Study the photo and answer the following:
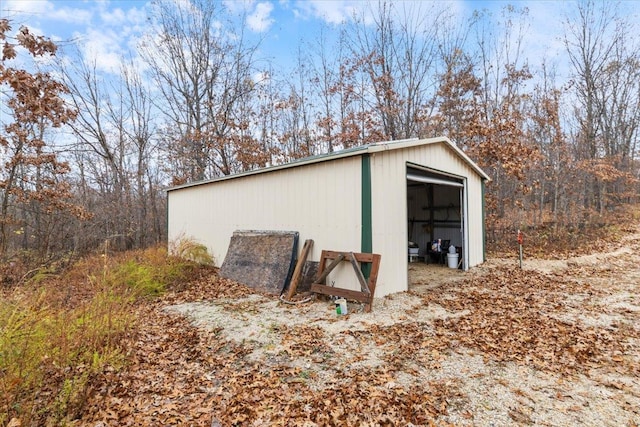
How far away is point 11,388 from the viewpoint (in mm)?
2225

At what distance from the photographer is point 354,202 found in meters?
5.34

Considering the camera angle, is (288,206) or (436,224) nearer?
(288,206)

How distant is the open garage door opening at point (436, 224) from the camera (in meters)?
9.27

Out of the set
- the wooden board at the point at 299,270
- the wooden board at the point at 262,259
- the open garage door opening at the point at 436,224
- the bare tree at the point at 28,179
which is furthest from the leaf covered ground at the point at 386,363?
the bare tree at the point at 28,179

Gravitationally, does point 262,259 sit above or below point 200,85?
below

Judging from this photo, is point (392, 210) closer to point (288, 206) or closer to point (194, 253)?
point (288, 206)

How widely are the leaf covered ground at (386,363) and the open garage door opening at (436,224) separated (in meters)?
3.52

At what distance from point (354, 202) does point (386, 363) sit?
273 cm

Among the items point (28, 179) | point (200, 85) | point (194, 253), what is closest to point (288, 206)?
point (194, 253)

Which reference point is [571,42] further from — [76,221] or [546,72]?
[76,221]

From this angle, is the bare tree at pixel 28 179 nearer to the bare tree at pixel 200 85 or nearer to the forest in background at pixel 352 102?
the forest in background at pixel 352 102

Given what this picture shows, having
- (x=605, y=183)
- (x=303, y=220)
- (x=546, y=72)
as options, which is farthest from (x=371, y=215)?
(x=605, y=183)

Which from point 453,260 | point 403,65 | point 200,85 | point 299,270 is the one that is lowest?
point 453,260

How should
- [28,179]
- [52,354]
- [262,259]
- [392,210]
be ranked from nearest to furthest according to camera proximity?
[52,354] → [392,210] → [262,259] → [28,179]
